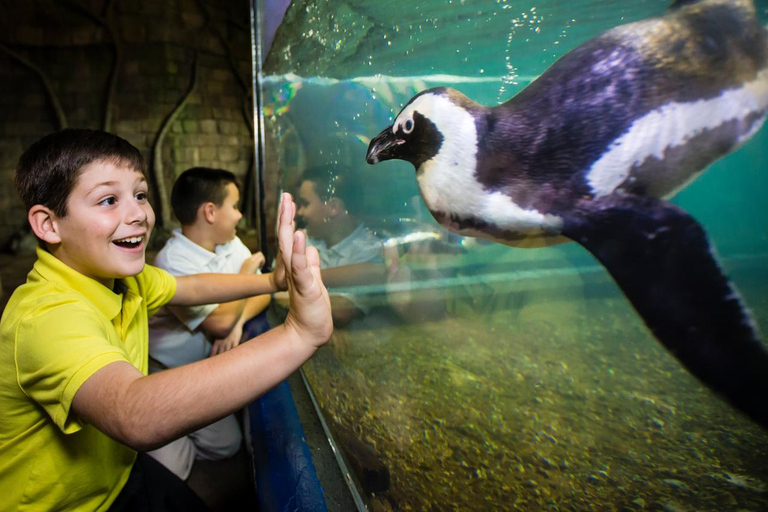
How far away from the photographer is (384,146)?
0.67 m

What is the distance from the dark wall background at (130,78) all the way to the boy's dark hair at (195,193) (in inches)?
182

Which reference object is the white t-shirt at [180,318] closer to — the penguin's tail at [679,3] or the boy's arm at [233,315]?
the boy's arm at [233,315]

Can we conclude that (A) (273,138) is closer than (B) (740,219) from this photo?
No

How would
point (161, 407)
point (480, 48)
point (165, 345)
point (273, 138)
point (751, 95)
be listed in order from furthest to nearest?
point (273, 138), point (165, 345), point (480, 48), point (161, 407), point (751, 95)

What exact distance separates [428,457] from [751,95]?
0.64 metres

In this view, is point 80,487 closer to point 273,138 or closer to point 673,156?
point 673,156

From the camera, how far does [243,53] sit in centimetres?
659

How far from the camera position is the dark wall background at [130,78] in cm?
559

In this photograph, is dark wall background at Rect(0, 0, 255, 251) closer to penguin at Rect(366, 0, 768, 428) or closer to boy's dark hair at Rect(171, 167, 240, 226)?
boy's dark hair at Rect(171, 167, 240, 226)

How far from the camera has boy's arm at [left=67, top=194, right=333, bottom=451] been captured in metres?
0.47

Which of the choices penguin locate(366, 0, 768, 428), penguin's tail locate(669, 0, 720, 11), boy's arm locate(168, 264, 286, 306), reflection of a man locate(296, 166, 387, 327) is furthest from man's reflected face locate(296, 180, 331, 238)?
penguin's tail locate(669, 0, 720, 11)

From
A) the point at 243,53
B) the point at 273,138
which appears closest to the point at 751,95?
the point at 273,138

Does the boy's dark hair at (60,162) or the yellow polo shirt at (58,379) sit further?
the boy's dark hair at (60,162)

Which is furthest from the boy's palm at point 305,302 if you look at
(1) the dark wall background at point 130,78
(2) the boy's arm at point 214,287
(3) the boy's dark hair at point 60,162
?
(1) the dark wall background at point 130,78
